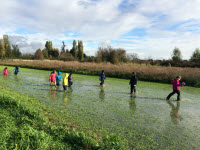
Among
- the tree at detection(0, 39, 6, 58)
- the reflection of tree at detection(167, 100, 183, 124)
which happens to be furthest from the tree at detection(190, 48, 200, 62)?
the tree at detection(0, 39, 6, 58)

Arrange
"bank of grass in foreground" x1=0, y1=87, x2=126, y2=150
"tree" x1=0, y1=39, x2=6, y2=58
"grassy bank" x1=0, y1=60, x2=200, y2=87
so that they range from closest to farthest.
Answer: "bank of grass in foreground" x1=0, y1=87, x2=126, y2=150, "grassy bank" x1=0, y1=60, x2=200, y2=87, "tree" x1=0, y1=39, x2=6, y2=58

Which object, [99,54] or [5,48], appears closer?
[99,54]

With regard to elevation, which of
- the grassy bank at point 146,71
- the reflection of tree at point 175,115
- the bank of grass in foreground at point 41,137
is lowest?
the reflection of tree at point 175,115

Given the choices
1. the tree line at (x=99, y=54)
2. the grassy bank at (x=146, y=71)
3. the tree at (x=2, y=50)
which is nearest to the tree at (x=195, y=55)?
the tree line at (x=99, y=54)

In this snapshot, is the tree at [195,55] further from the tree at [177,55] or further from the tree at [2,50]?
the tree at [2,50]

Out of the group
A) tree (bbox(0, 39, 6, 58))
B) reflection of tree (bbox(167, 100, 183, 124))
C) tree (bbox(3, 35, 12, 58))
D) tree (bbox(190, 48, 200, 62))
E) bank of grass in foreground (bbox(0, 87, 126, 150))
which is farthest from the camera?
tree (bbox(3, 35, 12, 58))

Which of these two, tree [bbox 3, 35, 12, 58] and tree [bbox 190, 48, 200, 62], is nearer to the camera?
tree [bbox 190, 48, 200, 62]

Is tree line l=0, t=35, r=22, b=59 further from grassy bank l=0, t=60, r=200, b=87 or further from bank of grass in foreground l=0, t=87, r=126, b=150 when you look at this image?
bank of grass in foreground l=0, t=87, r=126, b=150

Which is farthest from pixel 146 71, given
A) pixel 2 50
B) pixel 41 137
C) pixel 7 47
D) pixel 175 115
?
pixel 7 47

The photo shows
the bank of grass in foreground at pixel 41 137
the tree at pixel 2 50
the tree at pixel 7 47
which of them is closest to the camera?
the bank of grass in foreground at pixel 41 137

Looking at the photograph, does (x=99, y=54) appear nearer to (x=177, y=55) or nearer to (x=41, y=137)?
(x=177, y=55)

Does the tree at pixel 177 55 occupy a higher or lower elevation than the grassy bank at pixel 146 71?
higher

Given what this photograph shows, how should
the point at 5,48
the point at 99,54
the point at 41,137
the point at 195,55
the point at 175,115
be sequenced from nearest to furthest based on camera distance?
1. the point at 41,137
2. the point at 175,115
3. the point at 195,55
4. the point at 99,54
5. the point at 5,48

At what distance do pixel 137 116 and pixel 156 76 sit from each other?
611 inches
